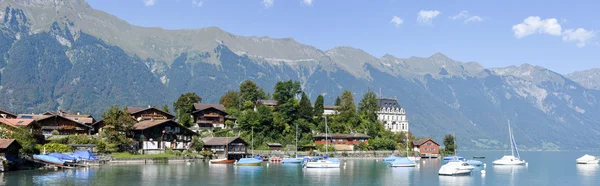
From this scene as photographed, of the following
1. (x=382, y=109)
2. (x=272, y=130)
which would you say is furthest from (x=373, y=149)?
(x=382, y=109)

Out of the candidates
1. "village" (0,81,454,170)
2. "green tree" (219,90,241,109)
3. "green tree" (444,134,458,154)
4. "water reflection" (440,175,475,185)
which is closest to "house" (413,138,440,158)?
"village" (0,81,454,170)

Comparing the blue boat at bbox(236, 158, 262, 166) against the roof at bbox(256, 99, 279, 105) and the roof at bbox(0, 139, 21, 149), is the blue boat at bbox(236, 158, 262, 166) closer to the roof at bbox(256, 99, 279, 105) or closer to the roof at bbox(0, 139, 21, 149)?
the roof at bbox(0, 139, 21, 149)

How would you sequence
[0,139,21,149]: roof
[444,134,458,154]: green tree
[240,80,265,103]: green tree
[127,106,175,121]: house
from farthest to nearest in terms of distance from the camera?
[444,134,458,154]: green tree → [240,80,265,103]: green tree → [127,106,175,121]: house → [0,139,21,149]: roof

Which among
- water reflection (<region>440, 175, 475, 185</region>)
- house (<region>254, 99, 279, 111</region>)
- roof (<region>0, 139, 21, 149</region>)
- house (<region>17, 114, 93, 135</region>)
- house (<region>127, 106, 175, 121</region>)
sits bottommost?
water reflection (<region>440, 175, 475, 185</region>)

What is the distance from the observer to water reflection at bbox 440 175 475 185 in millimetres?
74531

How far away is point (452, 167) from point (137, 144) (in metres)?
56.3

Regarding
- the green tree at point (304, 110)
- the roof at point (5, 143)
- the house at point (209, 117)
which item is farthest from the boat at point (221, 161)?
the roof at point (5, 143)

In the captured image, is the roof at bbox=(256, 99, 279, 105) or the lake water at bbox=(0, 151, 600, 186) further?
the roof at bbox=(256, 99, 279, 105)

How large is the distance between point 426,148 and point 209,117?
181 feet

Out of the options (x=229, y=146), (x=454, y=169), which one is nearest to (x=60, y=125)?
(x=229, y=146)

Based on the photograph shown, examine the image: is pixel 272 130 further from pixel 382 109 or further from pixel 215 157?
pixel 382 109

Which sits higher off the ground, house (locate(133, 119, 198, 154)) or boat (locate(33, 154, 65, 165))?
house (locate(133, 119, 198, 154))

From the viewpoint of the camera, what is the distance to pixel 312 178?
7762 centimetres

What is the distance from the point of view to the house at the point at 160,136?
108 meters
